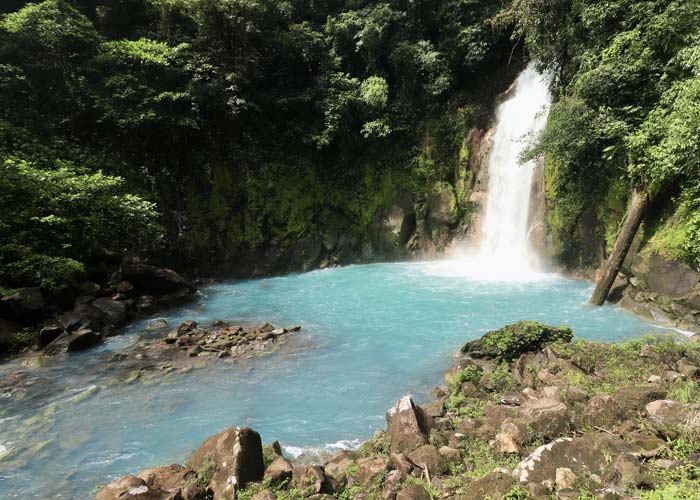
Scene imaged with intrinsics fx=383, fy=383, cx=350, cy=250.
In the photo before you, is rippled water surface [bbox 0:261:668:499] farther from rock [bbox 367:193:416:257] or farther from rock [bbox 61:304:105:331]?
rock [bbox 367:193:416:257]

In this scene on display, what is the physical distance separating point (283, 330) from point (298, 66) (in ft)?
52.1

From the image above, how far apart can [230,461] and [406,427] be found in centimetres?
213

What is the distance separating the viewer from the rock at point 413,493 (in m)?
3.61

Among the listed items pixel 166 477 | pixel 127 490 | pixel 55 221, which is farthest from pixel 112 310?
pixel 127 490

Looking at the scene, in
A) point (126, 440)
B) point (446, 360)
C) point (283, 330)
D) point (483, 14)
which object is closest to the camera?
point (126, 440)

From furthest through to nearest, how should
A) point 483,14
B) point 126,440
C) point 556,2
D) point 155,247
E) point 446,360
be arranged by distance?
point 483,14
point 155,247
point 556,2
point 446,360
point 126,440

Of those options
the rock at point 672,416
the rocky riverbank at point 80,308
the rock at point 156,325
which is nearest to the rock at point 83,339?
the rocky riverbank at point 80,308

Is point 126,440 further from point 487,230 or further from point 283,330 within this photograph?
point 487,230

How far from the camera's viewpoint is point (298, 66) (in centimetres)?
2050

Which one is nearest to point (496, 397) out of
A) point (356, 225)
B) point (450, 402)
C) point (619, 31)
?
point (450, 402)

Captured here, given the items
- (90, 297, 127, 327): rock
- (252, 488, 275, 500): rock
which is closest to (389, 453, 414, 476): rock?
(252, 488, 275, 500): rock

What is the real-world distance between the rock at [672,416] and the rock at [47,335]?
1156 cm

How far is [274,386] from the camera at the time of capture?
732 cm

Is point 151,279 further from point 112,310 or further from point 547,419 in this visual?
point 547,419
